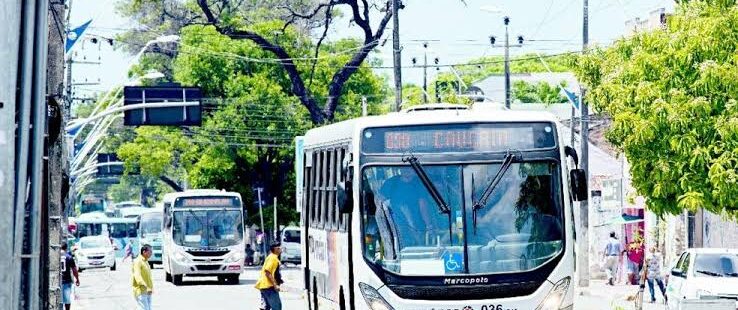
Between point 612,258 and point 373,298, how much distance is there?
95.9ft

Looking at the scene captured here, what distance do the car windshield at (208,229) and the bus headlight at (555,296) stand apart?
1216 inches

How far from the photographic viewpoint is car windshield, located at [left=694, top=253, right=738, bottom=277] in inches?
1133

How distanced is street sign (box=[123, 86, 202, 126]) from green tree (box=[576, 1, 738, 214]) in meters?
25.5

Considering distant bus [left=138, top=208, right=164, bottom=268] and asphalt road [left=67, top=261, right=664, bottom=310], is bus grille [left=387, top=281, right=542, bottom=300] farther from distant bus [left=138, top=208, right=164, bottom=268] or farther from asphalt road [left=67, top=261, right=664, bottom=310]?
distant bus [left=138, top=208, right=164, bottom=268]

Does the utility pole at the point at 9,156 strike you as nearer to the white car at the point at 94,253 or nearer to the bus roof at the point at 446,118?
the bus roof at the point at 446,118

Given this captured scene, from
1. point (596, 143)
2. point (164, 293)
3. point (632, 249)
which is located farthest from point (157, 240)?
point (632, 249)

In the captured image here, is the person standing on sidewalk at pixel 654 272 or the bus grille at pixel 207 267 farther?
the bus grille at pixel 207 267

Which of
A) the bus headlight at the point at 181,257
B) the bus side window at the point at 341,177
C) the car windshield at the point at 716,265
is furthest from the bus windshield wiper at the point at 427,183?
the bus headlight at the point at 181,257

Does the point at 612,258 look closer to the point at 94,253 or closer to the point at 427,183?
the point at 427,183

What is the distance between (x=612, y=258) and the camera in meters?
46.7

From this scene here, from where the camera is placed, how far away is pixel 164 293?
44219 mm

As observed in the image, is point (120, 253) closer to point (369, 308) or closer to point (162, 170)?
point (162, 170)

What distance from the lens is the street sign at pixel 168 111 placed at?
49656mm

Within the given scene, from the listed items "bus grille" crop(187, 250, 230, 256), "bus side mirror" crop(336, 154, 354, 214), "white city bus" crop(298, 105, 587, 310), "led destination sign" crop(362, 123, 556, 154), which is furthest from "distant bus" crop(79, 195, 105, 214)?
"white city bus" crop(298, 105, 587, 310)
